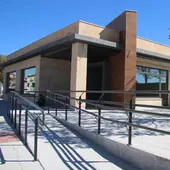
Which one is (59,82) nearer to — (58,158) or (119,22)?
(119,22)

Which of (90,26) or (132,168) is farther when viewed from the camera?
(90,26)

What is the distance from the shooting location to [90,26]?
12.3 meters

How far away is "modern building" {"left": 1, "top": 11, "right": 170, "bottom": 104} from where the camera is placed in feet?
39.5

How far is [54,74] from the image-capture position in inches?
629

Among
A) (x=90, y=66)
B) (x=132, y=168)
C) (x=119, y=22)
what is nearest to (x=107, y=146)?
(x=132, y=168)

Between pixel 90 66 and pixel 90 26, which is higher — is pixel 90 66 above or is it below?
below

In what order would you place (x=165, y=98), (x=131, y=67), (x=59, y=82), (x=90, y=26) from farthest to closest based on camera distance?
(x=165, y=98) → (x=59, y=82) → (x=131, y=67) → (x=90, y=26)

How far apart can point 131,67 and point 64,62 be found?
17.8ft

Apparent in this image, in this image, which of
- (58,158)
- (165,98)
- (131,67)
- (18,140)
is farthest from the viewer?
(165,98)

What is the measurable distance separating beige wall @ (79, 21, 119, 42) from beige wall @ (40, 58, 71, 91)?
4604mm

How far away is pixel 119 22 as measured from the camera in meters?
13.7

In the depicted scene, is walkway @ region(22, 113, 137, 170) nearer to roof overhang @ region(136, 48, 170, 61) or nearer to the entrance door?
roof overhang @ region(136, 48, 170, 61)

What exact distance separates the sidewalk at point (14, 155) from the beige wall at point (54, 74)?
9644 millimetres

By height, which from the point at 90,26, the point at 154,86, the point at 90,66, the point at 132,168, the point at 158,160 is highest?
the point at 90,26
